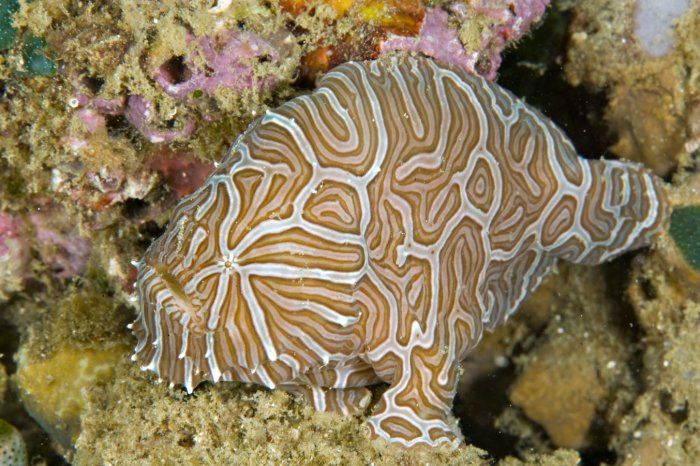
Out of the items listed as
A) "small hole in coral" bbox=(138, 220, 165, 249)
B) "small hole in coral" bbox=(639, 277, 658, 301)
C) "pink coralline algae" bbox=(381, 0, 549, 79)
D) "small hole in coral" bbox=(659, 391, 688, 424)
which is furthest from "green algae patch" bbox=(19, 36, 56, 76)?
"small hole in coral" bbox=(659, 391, 688, 424)

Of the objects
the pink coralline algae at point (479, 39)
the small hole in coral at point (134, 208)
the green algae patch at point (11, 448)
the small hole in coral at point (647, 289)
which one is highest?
the pink coralline algae at point (479, 39)

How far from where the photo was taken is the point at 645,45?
4574 mm

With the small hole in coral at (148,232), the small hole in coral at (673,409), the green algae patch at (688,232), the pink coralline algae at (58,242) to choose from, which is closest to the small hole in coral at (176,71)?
the small hole in coral at (148,232)

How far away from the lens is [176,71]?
11.1 feet

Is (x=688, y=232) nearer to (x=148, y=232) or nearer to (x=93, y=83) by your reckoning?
(x=148, y=232)

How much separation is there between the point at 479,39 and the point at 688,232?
249 centimetres

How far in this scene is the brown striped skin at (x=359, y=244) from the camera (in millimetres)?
3154

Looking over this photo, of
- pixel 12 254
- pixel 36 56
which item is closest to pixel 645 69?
pixel 36 56

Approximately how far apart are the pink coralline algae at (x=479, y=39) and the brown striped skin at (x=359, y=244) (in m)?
0.15

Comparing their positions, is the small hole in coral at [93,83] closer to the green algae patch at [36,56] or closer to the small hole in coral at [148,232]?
the green algae patch at [36,56]

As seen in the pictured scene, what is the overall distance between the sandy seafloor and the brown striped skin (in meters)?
0.36

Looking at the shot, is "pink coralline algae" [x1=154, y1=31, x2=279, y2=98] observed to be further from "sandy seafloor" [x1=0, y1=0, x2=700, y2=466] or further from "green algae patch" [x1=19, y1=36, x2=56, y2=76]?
"green algae patch" [x1=19, y1=36, x2=56, y2=76]

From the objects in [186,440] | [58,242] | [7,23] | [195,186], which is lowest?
[58,242]

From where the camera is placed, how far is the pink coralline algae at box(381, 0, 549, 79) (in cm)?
362
